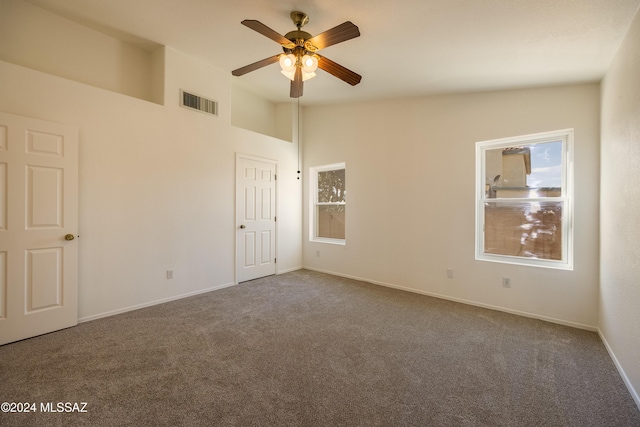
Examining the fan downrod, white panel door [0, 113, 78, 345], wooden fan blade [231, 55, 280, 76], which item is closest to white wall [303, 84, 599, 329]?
the fan downrod

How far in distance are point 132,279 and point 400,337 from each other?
125 inches

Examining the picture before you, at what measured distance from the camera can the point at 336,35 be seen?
2.17 meters

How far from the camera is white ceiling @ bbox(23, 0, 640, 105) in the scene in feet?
6.98

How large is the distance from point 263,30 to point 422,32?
57.1 inches

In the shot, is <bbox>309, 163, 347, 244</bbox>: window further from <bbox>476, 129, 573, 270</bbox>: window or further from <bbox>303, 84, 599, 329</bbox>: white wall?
<bbox>476, 129, 573, 270</bbox>: window

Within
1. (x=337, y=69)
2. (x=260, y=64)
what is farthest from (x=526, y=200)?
(x=260, y=64)

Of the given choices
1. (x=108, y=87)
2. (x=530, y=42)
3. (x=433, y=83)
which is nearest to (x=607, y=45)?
(x=530, y=42)

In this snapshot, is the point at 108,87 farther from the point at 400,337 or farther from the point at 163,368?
the point at 400,337

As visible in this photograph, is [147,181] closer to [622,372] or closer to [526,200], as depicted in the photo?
[526,200]

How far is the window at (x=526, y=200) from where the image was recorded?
3.14m

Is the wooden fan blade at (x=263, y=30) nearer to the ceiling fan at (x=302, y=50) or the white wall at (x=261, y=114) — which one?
the ceiling fan at (x=302, y=50)

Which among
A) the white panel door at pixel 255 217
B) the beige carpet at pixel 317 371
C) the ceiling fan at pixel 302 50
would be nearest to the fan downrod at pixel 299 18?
the ceiling fan at pixel 302 50

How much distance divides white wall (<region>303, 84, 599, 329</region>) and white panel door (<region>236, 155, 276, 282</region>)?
0.93m

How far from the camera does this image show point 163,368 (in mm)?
2150
